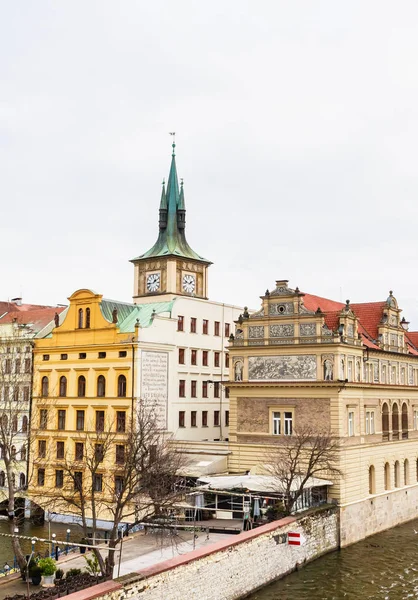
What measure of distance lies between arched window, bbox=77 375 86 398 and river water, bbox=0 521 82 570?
8.80 metres

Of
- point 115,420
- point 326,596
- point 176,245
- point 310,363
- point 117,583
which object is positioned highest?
point 176,245

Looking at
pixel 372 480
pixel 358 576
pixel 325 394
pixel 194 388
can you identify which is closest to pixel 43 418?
pixel 194 388

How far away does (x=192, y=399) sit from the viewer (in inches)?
2085

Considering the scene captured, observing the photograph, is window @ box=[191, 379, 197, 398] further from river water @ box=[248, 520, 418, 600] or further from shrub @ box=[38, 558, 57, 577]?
shrub @ box=[38, 558, 57, 577]

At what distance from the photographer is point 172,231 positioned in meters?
60.7

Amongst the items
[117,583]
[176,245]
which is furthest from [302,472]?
[176,245]

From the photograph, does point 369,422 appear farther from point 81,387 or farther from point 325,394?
point 81,387

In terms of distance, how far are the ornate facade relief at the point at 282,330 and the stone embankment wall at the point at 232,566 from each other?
35.6 ft

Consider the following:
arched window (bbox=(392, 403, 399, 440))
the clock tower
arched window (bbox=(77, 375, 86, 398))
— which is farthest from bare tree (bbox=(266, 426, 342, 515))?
the clock tower

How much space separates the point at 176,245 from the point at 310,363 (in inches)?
812

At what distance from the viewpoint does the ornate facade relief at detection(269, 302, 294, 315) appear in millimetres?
44500

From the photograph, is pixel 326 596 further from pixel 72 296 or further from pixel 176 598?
pixel 72 296

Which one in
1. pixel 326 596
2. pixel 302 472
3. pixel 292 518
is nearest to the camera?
pixel 326 596

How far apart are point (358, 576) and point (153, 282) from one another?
31669 mm
